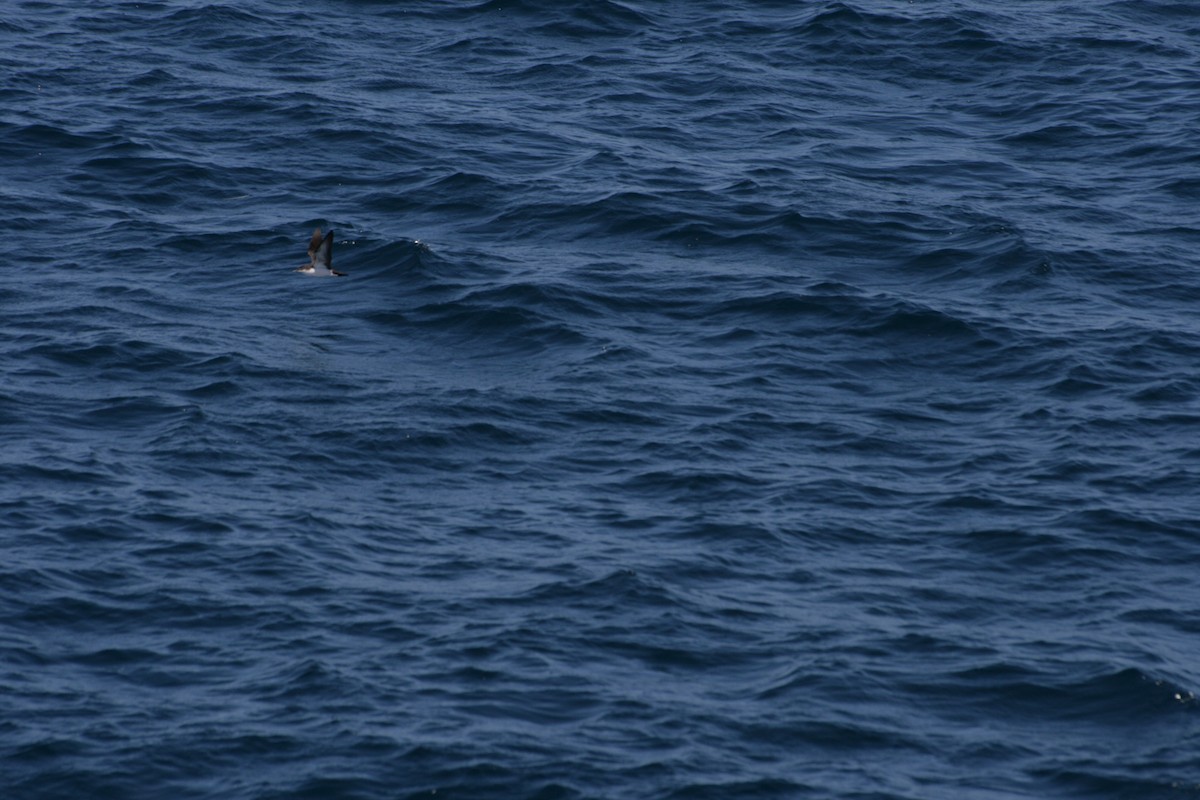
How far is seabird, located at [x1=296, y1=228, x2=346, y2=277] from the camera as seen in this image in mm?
50312

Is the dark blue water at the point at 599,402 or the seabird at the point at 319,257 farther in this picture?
the seabird at the point at 319,257

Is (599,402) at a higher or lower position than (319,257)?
lower

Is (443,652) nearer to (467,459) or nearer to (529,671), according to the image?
(529,671)

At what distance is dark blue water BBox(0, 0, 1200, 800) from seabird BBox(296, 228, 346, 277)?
5.01 ft

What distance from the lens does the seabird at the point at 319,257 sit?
5031 centimetres

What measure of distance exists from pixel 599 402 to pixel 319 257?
8415 mm

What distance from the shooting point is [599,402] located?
158 ft

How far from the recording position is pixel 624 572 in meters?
40.9

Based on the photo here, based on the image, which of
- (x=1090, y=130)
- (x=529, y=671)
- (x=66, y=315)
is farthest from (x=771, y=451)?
(x=1090, y=130)

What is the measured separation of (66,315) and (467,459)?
1281 cm

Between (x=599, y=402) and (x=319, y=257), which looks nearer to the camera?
(x=599, y=402)

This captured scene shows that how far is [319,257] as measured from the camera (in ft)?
168

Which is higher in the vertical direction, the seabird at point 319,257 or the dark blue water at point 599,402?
the seabird at point 319,257

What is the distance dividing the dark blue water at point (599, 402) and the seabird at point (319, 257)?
5.01ft
